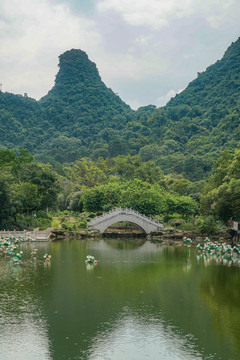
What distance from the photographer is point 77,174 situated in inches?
3403

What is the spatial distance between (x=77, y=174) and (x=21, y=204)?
34011mm

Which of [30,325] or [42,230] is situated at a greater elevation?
[42,230]

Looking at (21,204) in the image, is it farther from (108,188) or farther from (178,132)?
(178,132)

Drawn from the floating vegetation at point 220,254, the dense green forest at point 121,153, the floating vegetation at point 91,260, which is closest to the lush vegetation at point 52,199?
the dense green forest at point 121,153

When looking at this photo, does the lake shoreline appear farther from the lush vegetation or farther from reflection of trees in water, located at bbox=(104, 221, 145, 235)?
the lush vegetation

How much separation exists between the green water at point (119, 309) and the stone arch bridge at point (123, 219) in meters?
13.4

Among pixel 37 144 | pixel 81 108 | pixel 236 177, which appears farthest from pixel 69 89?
pixel 236 177

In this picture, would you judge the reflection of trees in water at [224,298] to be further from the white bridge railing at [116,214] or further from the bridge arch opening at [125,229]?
the bridge arch opening at [125,229]

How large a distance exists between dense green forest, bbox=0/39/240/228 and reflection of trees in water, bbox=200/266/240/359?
14.8 metres

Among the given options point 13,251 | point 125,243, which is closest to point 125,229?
point 125,243

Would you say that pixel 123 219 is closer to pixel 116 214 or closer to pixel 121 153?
pixel 116 214

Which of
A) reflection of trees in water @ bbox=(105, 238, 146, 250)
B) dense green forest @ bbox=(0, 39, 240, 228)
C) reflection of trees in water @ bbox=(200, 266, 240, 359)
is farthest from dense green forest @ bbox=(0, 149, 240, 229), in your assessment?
reflection of trees in water @ bbox=(200, 266, 240, 359)

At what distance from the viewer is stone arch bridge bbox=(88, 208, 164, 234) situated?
186 ft

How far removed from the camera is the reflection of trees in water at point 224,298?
23831 mm
